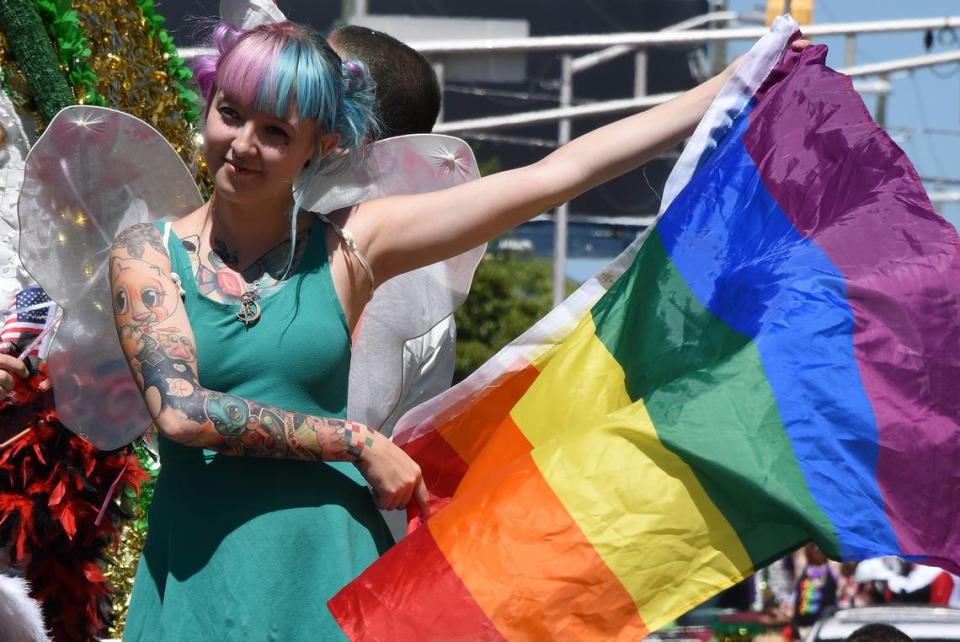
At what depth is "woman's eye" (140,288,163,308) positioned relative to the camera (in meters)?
2.35

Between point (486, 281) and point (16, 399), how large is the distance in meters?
16.3

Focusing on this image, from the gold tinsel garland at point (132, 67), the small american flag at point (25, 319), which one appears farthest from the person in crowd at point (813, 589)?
the small american flag at point (25, 319)

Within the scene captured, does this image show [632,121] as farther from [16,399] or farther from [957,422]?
[16,399]

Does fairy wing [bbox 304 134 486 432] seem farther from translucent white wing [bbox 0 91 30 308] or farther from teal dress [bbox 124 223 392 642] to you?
translucent white wing [bbox 0 91 30 308]

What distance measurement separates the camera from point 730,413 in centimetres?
246

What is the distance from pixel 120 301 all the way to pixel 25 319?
81 centimetres

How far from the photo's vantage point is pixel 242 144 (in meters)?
2.37

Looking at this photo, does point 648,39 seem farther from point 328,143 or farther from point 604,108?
point 328,143

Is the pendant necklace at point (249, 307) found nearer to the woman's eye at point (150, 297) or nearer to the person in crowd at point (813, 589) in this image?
the woman's eye at point (150, 297)

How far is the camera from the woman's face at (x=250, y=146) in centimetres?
238

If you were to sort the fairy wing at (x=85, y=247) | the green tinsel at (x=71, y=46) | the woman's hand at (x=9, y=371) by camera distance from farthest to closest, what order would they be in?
the green tinsel at (x=71, y=46)
the woman's hand at (x=9, y=371)
the fairy wing at (x=85, y=247)

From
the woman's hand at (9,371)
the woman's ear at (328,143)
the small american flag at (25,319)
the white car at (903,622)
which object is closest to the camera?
the woman's ear at (328,143)

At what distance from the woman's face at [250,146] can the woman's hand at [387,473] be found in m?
0.45

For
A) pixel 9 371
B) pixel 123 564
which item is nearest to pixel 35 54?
pixel 9 371
